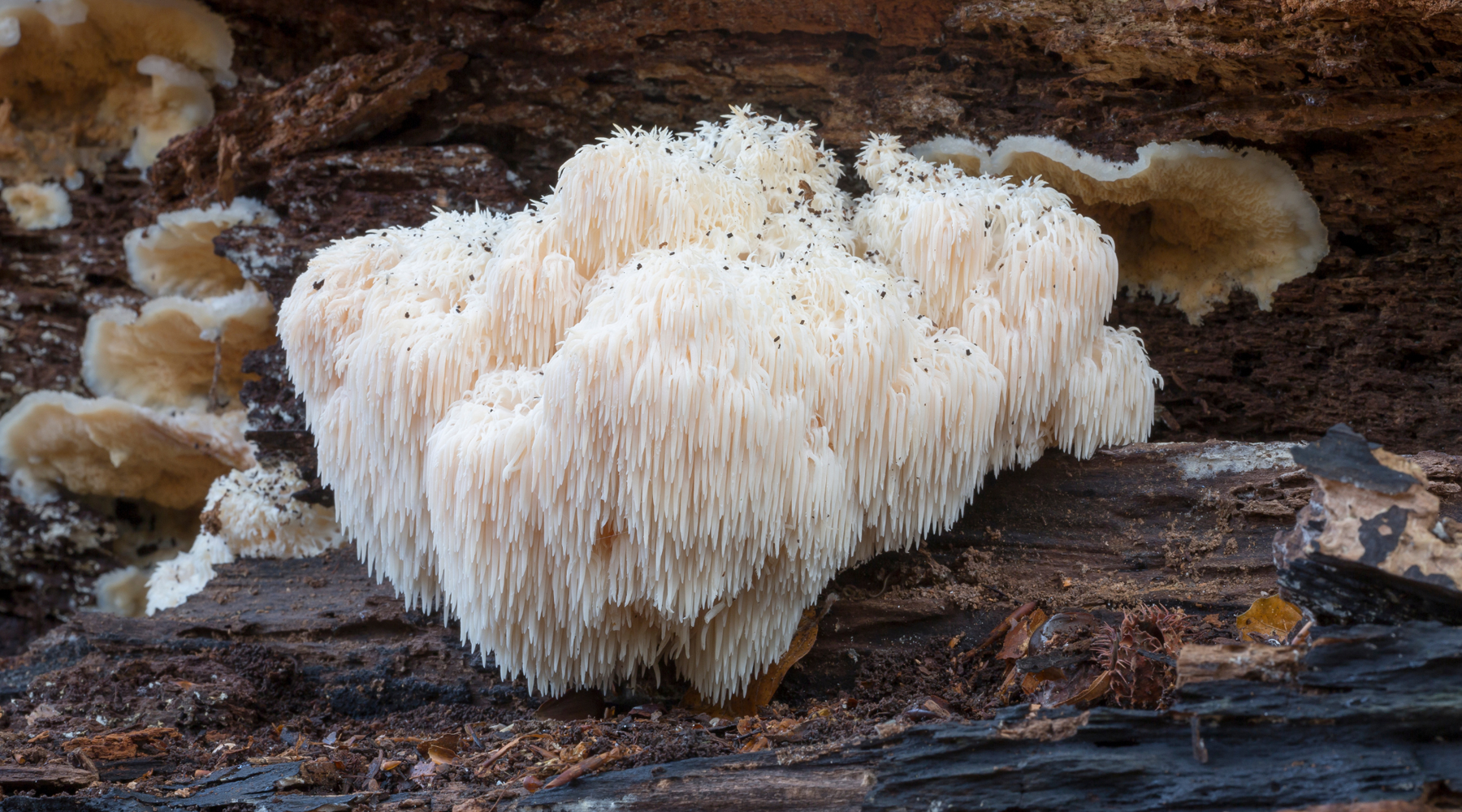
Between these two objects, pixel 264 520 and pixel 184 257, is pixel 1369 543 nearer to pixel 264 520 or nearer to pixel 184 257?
pixel 264 520

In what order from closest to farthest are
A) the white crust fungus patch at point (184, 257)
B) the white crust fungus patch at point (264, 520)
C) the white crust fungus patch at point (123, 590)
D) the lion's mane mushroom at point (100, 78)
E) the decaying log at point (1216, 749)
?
1. the decaying log at point (1216, 749)
2. the white crust fungus patch at point (264, 520)
3. the white crust fungus patch at point (184, 257)
4. the lion's mane mushroom at point (100, 78)
5. the white crust fungus patch at point (123, 590)

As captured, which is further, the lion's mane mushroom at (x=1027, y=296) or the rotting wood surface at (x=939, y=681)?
the lion's mane mushroom at (x=1027, y=296)

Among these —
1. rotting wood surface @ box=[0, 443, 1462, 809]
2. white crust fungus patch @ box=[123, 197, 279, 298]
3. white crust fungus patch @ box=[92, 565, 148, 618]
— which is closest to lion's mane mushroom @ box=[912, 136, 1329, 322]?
rotting wood surface @ box=[0, 443, 1462, 809]

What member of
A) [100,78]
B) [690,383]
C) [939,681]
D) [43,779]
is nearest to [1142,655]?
[939,681]

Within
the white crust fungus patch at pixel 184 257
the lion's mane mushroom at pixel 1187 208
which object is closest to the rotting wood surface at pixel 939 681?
the lion's mane mushroom at pixel 1187 208

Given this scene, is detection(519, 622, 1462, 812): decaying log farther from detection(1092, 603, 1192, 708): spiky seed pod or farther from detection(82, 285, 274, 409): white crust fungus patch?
detection(82, 285, 274, 409): white crust fungus patch

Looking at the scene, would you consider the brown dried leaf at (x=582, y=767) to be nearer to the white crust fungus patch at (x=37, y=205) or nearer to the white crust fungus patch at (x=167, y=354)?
the white crust fungus patch at (x=167, y=354)
